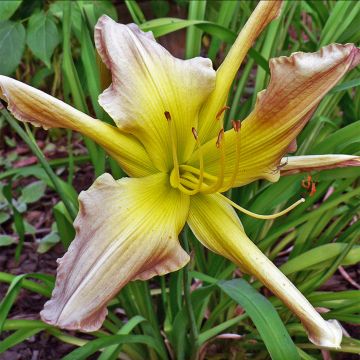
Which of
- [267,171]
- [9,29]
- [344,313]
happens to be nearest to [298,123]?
[267,171]

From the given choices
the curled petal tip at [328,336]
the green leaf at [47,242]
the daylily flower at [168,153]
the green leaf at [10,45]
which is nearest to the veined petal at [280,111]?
the daylily flower at [168,153]

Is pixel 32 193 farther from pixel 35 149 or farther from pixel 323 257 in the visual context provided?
pixel 323 257

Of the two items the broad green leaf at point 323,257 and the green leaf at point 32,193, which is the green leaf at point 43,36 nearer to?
the green leaf at point 32,193

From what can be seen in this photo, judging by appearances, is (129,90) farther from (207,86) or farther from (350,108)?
(350,108)

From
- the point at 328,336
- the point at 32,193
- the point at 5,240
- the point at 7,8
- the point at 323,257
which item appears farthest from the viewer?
the point at 32,193

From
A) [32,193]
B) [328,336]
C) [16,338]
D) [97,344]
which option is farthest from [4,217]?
[328,336]

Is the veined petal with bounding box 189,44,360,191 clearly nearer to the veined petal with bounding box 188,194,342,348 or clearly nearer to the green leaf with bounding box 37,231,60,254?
the veined petal with bounding box 188,194,342,348

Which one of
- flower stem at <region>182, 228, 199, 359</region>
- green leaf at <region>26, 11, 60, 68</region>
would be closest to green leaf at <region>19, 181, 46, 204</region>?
green leaf at <region>26, 11, 60, 68</region>
